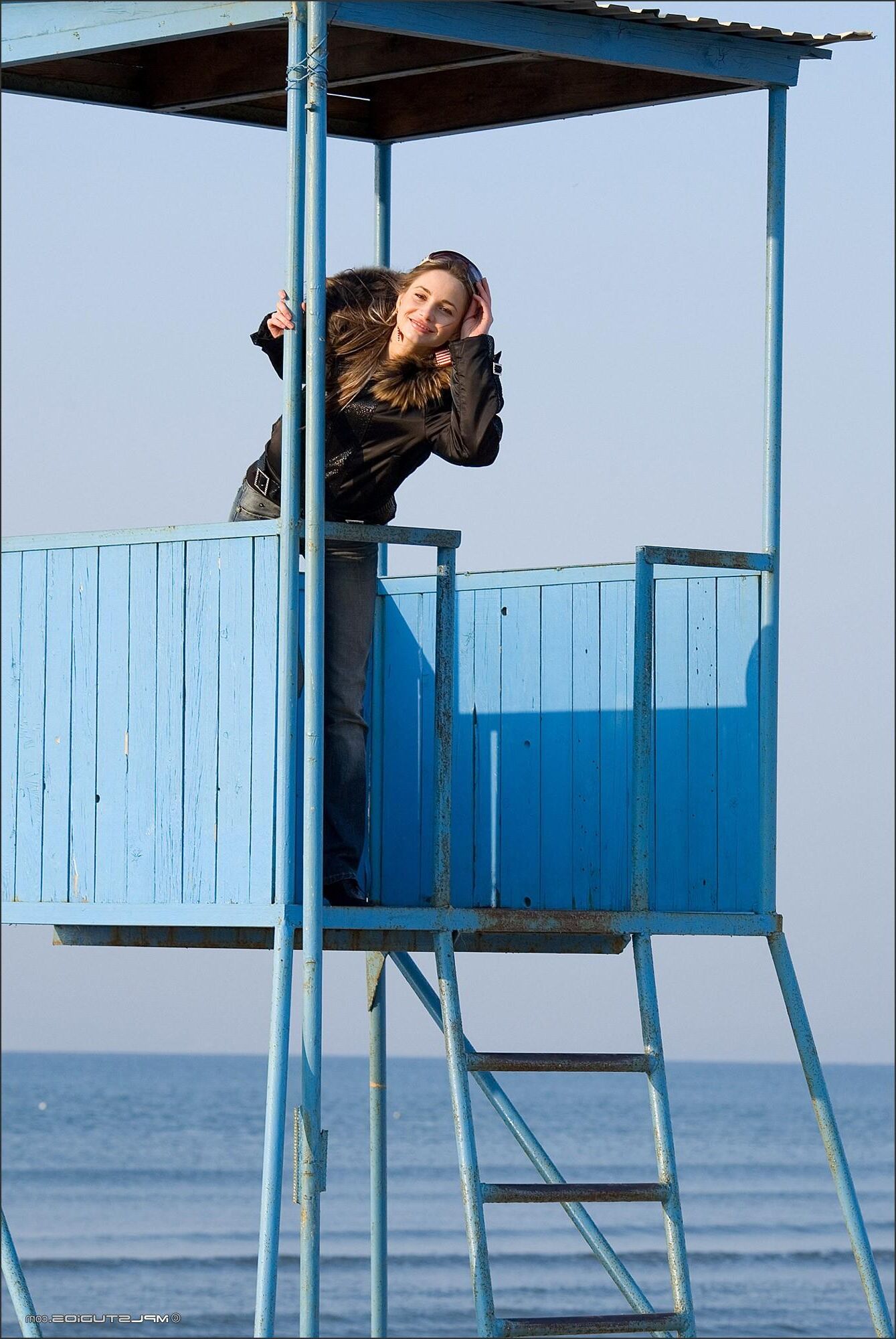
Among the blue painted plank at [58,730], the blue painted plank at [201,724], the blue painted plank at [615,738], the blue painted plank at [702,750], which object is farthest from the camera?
the blue painted plank at [615,738]

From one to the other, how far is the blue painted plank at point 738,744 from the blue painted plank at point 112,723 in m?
2.18

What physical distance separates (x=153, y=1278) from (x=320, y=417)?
28691 millimetres

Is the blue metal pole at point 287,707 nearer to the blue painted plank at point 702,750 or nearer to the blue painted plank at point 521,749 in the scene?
the blue painted plank at point 521,749

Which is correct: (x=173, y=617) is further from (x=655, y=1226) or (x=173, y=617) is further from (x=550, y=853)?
(x=655, y=1226)

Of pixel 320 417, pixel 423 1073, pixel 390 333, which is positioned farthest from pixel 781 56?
pixel 423 1073

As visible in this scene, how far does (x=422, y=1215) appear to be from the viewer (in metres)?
41.7

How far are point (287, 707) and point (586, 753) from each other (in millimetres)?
1974

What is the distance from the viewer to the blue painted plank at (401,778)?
30.7 ft

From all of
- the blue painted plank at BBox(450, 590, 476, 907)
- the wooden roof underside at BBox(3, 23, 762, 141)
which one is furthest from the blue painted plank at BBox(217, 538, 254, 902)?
the wooden roof underside at BBox(3, 23, 762, 141)

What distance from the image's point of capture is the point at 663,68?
873 centimetres

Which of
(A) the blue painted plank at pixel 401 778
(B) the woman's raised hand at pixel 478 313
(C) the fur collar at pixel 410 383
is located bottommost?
(A) the blue painted plank at pixel 401 778

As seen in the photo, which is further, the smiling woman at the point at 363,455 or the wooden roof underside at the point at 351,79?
the wooden roof underside at the point at 351,79

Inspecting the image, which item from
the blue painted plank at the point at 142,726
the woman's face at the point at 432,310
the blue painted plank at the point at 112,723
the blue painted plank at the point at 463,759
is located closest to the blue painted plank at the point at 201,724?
the blue painted plank at the point at 142,726

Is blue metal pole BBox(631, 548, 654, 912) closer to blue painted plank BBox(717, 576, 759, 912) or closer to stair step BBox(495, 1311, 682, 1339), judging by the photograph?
blue painted plank BBox(717, 576, 759, 912)
